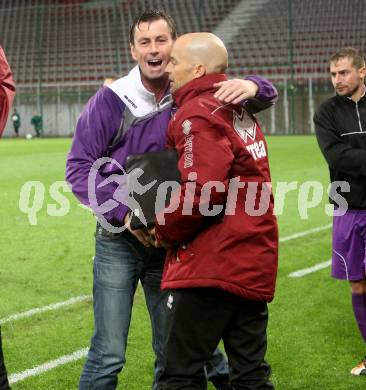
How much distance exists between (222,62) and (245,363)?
116cm

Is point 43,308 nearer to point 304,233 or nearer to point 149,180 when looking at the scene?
point 149,180

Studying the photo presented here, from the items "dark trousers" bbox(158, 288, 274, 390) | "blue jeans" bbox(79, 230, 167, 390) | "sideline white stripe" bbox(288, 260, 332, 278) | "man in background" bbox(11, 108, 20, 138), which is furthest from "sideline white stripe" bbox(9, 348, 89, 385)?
"man in background" bbox(11, 108, 20, 138)

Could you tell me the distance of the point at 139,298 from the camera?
22.2ft

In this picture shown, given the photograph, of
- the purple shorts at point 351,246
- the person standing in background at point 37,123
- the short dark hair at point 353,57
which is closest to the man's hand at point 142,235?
the purple shorts at point 351,246

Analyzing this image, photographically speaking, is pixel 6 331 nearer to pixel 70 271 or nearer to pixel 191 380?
pixel 70 271

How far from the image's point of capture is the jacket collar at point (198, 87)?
3.11 metres

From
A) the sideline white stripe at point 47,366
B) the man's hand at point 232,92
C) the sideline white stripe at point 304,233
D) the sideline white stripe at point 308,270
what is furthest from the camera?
the sideline white stripe at point 304,233

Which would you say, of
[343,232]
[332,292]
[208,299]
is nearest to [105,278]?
[208,299]

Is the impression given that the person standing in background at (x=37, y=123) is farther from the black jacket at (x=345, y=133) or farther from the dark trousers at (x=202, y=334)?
the dark trousers at (x=202, y=334)

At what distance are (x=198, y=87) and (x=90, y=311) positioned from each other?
357 centimetres

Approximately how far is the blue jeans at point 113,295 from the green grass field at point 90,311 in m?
1.09

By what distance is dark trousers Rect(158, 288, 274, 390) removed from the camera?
3135mm

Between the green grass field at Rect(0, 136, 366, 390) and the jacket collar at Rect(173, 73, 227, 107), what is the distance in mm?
2149

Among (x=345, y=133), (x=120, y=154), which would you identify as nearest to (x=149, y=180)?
(x=120, y=154)
